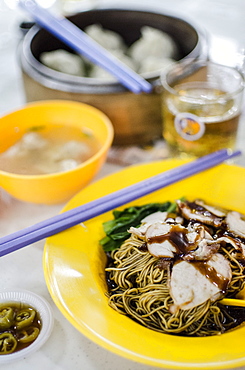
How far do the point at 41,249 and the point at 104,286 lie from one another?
0.35 metres

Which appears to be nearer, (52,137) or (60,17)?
(52,137)

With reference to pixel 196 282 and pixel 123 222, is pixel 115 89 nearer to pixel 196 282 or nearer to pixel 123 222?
pixel 123 222

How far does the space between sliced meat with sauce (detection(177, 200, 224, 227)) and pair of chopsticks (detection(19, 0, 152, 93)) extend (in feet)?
1.89

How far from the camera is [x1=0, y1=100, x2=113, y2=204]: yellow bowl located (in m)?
1.46

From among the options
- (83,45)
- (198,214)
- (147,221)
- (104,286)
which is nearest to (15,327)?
(104,286)

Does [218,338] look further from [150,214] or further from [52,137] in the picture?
[52,137]

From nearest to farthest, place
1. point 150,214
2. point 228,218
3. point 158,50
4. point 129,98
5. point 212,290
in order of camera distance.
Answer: point 212,290 < point 228,218 < point 150,214 < point 129,98 < point 158,50

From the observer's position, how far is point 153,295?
121 cm

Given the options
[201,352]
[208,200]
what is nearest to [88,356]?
[201,352]

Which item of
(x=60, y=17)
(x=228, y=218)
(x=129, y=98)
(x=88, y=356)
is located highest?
(x=60, y=17)

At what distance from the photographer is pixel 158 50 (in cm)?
208

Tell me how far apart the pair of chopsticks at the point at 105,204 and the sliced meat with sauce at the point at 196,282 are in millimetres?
370

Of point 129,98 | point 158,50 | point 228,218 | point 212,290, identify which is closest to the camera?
point 212,290

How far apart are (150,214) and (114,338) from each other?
21.3 inches
